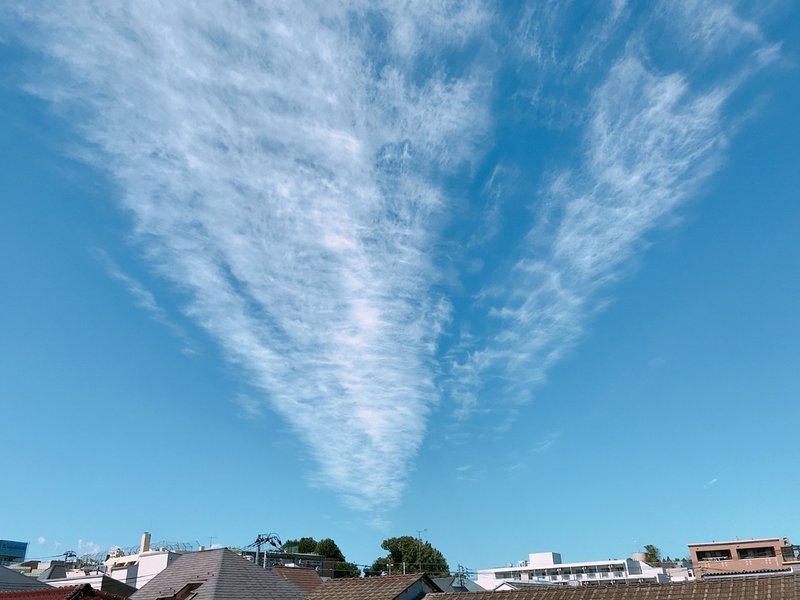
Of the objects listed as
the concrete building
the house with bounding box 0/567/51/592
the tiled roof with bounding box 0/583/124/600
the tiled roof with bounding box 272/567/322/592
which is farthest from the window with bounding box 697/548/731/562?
the house with bounding box 0/567/51/592

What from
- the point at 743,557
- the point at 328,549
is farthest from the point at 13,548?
the point at 743,557

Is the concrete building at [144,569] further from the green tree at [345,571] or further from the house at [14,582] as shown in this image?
the green tree at [345,571]

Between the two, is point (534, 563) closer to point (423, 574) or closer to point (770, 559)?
point (770, 559)

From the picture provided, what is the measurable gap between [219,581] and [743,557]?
302 ft

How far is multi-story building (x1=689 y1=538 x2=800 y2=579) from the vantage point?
93438mm

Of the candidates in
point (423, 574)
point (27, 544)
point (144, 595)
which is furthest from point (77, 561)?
point (423, 574)

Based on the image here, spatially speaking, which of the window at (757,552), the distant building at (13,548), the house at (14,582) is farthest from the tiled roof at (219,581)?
the distant building at (13,548)

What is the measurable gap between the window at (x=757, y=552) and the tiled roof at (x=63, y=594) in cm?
9374

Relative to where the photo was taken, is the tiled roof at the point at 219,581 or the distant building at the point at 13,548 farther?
the distant building at the point at 13,548

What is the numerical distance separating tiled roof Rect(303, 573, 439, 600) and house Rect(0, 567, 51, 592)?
84.0 ft

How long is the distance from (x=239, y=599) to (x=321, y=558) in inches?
2891

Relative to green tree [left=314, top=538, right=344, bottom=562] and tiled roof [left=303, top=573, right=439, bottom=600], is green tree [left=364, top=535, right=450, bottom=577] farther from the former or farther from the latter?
tiled roof [left=303, top=573, right=439, bottom=600]

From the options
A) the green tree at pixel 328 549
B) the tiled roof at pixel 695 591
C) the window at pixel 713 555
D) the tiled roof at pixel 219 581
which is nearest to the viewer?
the tiled roof at pixel 695 591

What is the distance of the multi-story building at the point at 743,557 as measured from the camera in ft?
307
